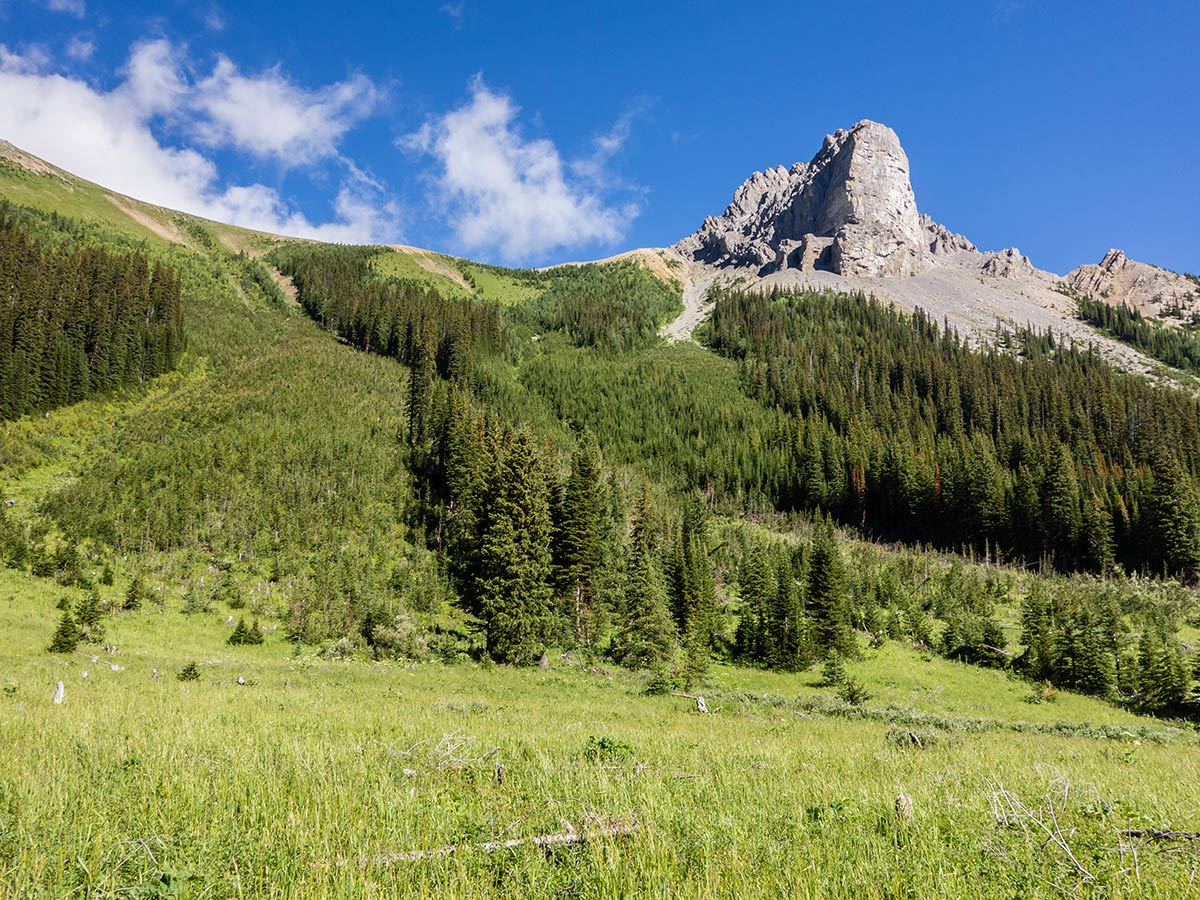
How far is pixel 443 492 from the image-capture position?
63.6 metres

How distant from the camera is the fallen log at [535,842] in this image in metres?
4.43

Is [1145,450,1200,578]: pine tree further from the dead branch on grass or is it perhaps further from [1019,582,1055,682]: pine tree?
the dead branch on grass

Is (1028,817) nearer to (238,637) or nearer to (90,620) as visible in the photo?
(238,637)

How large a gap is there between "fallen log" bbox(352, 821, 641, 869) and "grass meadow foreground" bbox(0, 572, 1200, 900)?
0.04 meters

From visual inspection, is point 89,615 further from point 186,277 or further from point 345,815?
point 186,277

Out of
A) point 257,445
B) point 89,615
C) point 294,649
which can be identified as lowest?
point 294,649

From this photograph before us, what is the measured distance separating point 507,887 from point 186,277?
553ft

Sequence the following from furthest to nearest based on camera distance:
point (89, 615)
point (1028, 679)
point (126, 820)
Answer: point (1028, 679) → point (89, 615) → point (126, 820)

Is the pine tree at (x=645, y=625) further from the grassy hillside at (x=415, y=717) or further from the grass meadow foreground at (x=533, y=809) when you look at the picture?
the grass meadow foreground at (x=533, y=809)

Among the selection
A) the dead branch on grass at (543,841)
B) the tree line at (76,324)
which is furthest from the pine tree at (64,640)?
the tree line at (76,324)

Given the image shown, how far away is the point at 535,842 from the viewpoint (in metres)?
4.83

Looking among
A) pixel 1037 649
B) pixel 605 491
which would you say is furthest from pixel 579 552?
pixel 1037 649

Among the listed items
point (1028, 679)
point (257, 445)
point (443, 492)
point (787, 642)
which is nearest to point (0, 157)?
point (257, 445)

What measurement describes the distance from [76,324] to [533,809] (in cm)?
10296
